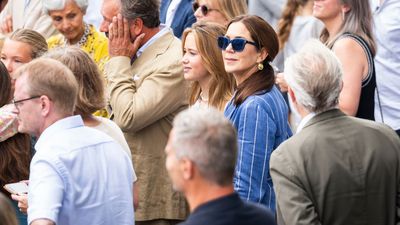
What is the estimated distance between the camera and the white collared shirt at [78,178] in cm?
483

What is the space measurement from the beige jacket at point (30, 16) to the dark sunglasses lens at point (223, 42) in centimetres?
358

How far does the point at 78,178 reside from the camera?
499 centimetres

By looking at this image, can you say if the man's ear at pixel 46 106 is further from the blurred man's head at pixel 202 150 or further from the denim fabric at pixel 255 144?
the blurred man's head at pixel 202 150

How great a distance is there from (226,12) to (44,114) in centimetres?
302

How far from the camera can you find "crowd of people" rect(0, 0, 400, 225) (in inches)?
168

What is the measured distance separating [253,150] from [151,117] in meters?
1.18

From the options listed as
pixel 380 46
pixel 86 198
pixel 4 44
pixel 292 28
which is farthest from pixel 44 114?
pixel 292 28

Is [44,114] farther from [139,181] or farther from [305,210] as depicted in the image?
[139,181]

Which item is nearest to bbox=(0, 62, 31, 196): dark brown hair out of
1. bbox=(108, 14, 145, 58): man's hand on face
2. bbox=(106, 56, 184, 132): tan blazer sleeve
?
bbox=(106, 56, 184, 132): tan blazer sleeve

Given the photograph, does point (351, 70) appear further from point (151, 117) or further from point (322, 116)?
point (151, 117)

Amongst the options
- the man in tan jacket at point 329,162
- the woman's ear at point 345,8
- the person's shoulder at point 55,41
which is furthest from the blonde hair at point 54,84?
the person's shoulder at point 55,41

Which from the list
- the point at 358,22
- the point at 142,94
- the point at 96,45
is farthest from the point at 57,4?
the point at 358,22

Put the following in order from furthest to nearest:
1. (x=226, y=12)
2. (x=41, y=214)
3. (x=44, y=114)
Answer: (x=226, y=12), (x=44, y=114), (x=41, y=214)

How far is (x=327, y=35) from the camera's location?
6754 mm
